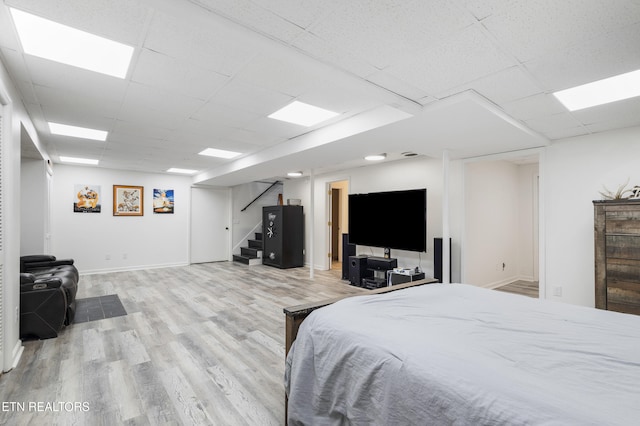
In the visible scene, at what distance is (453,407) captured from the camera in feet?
3.36

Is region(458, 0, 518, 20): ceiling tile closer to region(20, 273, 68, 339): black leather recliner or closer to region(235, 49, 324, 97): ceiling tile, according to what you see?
→ region(235, 49, 324, 97): ceiling tile

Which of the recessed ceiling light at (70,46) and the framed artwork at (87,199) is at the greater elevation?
the recessed ceiling light at (70,46)

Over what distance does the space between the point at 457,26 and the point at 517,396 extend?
1844 millimetres

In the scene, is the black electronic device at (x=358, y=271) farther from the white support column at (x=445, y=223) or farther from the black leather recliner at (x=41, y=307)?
the black leather recliner at (x=41, y=307)

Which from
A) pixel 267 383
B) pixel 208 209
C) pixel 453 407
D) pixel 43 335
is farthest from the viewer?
pixel 208 209

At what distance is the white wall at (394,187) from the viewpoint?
17.3ft

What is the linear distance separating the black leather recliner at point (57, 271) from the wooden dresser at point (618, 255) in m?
5.84

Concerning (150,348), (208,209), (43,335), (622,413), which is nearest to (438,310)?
(622,413)

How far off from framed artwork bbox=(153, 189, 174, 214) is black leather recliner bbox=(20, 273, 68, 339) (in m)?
4.81

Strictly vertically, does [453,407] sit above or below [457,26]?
below

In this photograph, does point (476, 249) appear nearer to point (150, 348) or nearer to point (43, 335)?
point (150, 348)

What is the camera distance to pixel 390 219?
545cm

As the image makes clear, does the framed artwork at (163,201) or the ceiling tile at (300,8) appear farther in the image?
the framed artwork at (163,201)

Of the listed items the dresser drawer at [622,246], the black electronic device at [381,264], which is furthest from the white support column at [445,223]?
the dresser drawer at [622,246]
